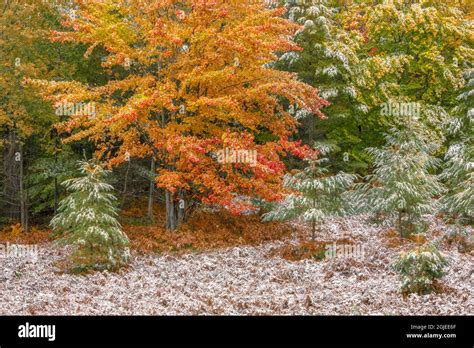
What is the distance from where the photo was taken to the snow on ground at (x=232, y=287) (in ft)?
40.1

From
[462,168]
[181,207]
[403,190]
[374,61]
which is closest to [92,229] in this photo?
[181,207]

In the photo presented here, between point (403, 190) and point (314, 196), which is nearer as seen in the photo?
point (403, 190)

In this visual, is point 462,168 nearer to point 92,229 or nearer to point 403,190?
point 403,190

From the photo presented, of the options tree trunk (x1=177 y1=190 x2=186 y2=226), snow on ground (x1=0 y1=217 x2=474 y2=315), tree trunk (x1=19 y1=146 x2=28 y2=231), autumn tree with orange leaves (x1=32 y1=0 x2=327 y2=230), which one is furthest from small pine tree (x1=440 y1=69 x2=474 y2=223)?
tree trunk (x1=19 y1=146 x2=28 y2=231)

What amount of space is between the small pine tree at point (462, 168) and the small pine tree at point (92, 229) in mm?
8845

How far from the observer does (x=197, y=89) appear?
19.3m

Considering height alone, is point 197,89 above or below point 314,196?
above

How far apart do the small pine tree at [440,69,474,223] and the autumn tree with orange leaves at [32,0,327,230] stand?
431 cm

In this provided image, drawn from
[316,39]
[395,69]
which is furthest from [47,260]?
[395,69]

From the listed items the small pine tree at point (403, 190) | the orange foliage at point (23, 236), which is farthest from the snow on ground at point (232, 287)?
the orange foliage at point (23, 236)

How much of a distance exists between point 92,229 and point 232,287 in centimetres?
366

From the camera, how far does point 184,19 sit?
60.7ft
